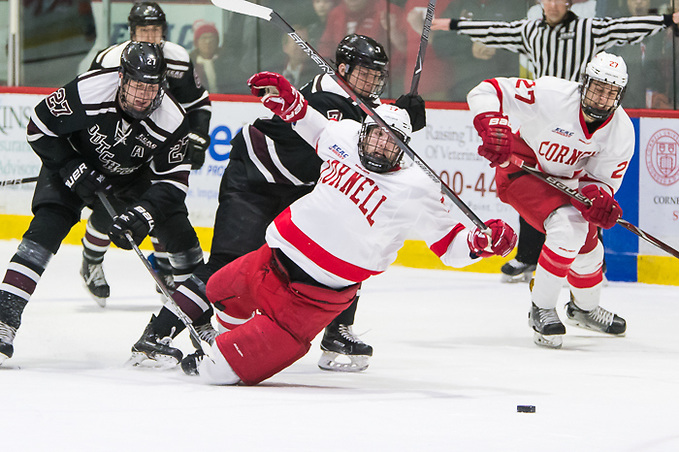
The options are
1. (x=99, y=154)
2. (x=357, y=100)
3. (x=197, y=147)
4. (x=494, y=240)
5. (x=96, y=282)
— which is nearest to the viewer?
(x=494, y=240)

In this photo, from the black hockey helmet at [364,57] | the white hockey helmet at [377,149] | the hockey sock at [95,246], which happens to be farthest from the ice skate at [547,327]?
the hockey sock at [95,246]

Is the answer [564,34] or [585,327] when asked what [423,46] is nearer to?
[585,327]

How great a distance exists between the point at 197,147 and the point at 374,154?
176 centimetres

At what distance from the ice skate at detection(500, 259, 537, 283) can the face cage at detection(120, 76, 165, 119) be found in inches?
99.0

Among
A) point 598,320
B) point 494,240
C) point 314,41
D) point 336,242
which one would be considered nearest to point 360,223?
point 336,242

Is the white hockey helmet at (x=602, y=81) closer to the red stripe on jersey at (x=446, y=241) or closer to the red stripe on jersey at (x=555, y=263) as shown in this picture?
the red stripe on jersey at (x=555, y=263)

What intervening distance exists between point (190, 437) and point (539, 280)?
2099 mm

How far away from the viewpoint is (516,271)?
5.85 m

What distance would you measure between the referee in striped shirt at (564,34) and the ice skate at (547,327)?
181 cm

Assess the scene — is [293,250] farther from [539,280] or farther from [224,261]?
[539,280]

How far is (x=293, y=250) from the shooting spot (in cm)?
334

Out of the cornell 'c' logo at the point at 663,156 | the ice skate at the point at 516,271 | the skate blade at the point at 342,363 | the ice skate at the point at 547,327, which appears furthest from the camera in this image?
the ice skate at the point at 516,271

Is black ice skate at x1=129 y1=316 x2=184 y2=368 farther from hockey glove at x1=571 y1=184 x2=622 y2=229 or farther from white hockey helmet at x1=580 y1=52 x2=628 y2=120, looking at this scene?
white hockey helmet at x1=580 y1=52 x2=628 y2=120

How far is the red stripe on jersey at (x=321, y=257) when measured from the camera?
329cm
